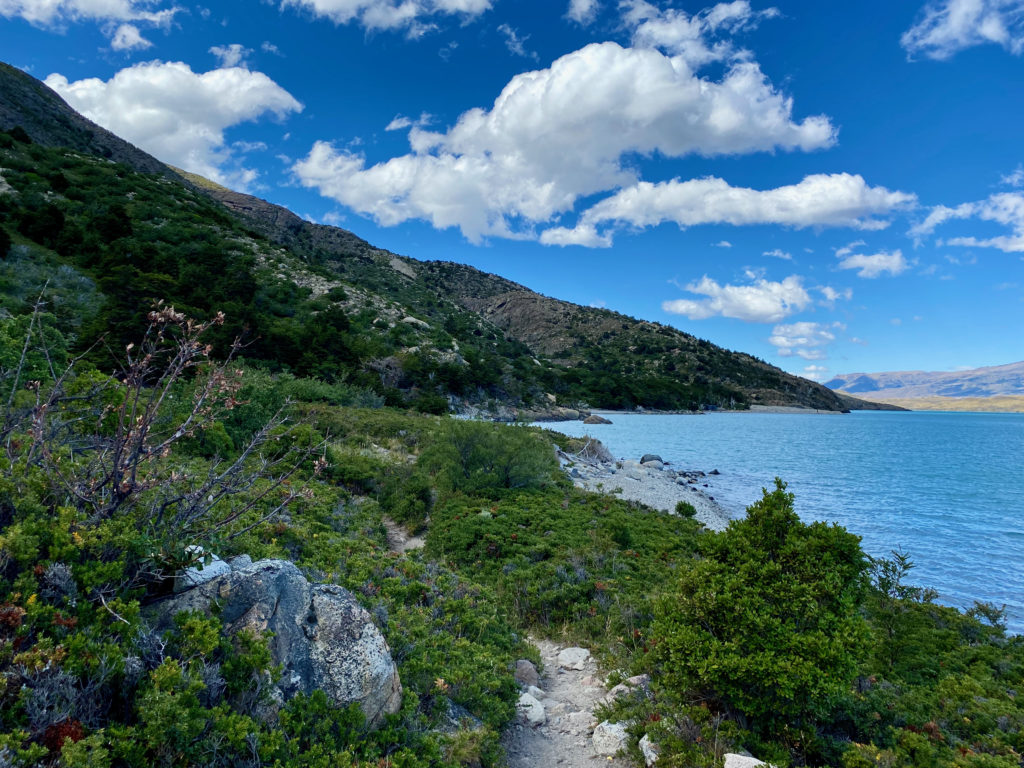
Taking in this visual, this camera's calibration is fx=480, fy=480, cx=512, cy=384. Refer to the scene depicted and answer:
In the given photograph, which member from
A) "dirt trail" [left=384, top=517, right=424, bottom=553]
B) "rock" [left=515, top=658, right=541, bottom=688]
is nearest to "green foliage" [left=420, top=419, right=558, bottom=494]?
"dirt trail" [left=384, top=517, right=424, bottom=553]

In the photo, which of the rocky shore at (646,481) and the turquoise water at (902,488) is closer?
the turquoise water at (902,488)

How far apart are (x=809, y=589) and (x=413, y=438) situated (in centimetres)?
1727

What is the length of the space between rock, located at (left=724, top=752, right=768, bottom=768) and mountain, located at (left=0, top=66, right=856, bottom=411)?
5462 millimetres

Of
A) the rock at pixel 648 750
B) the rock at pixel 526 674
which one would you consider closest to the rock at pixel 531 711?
the rock at pixel 526 674

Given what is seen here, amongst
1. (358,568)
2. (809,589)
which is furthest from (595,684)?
(358,568)

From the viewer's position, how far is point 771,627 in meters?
5.16

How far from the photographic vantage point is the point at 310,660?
4055mm

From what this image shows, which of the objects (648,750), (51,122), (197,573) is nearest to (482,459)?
(648,750)

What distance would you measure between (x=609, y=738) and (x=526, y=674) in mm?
1679

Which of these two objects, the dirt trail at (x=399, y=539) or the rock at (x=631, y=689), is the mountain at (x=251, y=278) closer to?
the rock at (x=631, y=689)

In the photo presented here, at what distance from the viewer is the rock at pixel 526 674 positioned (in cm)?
686

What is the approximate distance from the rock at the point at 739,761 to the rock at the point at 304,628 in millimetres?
3147

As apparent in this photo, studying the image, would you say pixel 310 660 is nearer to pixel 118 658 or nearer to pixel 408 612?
pixel 118 658

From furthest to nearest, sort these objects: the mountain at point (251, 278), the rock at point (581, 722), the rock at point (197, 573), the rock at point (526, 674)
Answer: the mountain at point (251, 278), the rock at point (526, 674), the rock at point (581, 722), the rock at point (197, 573)
